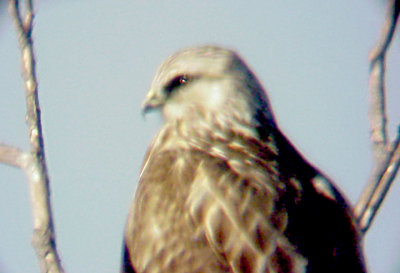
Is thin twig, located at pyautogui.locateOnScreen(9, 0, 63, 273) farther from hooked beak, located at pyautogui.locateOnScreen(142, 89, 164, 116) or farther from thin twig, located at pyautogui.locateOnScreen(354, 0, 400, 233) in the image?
thin twig, located at pyautogui.locateOnScreen(354, 0, 400, 233)

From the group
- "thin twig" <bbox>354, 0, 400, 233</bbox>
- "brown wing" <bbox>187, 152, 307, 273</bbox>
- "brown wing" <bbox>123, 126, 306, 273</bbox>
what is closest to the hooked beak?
"brown wing" <bbox>123, 126, 306, 273</bbox>

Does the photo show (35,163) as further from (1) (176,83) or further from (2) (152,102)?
(1) (176,83)

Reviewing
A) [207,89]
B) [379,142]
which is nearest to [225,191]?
[379,142]

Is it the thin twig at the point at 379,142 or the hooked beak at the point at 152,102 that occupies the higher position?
the thin twig at the point at 379,142

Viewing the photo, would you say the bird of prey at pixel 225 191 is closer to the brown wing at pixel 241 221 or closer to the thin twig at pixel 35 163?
the brown wing at pixel 241 221

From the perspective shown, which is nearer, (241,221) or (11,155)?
(241,221)

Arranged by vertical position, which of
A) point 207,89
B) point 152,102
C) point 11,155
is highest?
point 11,155

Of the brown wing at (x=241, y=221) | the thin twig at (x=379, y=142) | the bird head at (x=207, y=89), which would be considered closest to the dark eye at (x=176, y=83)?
the bird head at (x=207, y=89)
